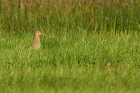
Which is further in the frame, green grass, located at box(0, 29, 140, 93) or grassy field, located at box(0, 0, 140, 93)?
grassy field, located at box(0, 0, 140, 93)

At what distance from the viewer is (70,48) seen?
30.1 feet

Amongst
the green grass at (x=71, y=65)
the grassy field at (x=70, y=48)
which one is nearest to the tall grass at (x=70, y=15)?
the grassy field at (x=70, y=48)

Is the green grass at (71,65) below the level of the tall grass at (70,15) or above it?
below

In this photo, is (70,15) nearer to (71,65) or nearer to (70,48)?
(70,48)

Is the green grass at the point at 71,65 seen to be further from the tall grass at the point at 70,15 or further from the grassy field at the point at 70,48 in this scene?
the tall grass at the point at 70,15

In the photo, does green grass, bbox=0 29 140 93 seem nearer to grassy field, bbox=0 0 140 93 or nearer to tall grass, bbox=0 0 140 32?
grassy field, bbox=0 0 140 93

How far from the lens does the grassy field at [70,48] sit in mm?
6574

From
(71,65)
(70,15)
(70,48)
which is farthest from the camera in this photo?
(70,15)

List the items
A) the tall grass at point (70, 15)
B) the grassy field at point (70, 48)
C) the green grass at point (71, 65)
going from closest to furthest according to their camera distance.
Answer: the green grass at point (71, 65) < the grassy field at point (70, 48) < the tall grass at point (70, 15)

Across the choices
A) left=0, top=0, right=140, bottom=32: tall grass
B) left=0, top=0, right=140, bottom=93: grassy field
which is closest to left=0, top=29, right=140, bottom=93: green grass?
left=0, top=0, right=140, bottom=93: grassy field

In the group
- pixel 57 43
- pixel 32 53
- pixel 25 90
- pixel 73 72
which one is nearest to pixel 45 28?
pixel 57 43

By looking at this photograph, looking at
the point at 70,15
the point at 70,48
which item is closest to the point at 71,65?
the point at 70,48

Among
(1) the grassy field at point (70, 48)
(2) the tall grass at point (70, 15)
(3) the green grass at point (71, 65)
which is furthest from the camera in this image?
(2) the tall grass at point (70, 15)

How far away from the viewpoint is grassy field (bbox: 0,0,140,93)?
6.57 m
